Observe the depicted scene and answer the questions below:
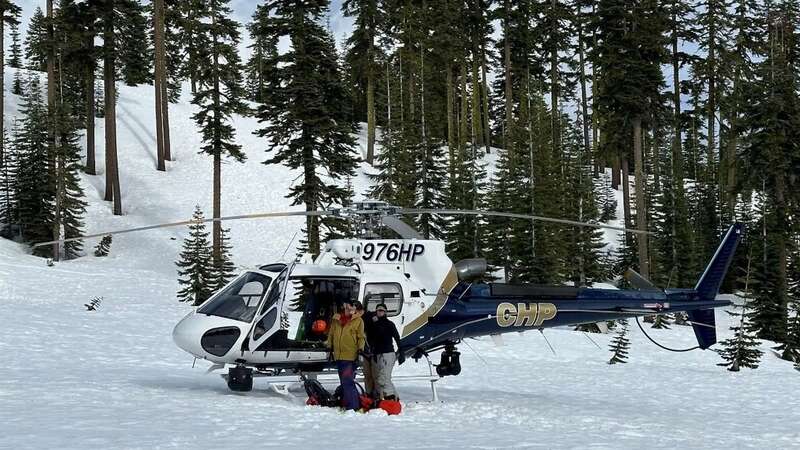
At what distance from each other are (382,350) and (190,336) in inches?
126

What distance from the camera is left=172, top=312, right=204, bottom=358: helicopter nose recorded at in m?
12.2

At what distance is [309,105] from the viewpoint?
29.4 m

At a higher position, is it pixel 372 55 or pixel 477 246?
pixel 372 55

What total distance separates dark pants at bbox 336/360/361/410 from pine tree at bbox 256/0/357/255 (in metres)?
17.3

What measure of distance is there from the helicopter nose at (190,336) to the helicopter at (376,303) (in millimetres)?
21

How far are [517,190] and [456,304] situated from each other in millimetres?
23647

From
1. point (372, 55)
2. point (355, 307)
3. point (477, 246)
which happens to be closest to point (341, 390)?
point (355, 307)

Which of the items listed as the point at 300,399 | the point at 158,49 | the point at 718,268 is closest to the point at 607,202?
the point at 158,49

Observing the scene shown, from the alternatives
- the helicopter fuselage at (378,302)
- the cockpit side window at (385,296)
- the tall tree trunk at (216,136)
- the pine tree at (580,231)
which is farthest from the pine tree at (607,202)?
the cockpit side window at (385,296)

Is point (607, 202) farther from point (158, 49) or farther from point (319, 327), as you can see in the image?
point (319, 327)

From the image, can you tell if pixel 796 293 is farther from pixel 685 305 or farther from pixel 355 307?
pixel 355 307

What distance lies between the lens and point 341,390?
476 inches

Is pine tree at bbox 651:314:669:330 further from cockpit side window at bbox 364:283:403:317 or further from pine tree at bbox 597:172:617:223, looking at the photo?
cockpit side window at bbox 364:283:403:317

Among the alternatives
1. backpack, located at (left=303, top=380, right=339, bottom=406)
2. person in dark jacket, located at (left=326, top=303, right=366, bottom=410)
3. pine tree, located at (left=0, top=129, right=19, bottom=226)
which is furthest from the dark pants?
pine tree, located at (left=0, top=129, right=19, bottom=226)
